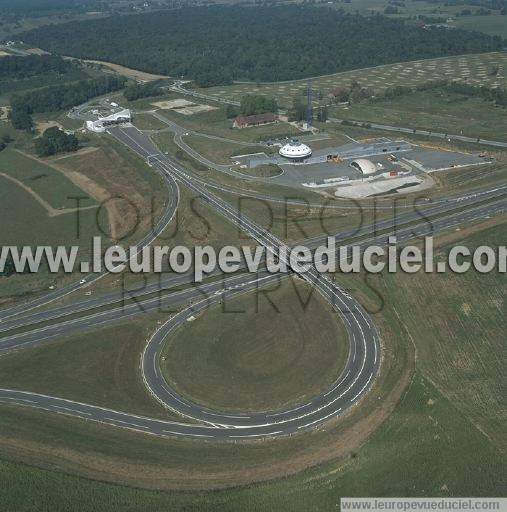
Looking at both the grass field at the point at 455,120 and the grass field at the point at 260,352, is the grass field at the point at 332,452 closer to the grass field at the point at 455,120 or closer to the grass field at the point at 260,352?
the grass field at the point at 260,352

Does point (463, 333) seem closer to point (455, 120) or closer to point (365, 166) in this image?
point (365, 166)

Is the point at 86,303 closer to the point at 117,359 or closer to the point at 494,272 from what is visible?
the point at 117,359

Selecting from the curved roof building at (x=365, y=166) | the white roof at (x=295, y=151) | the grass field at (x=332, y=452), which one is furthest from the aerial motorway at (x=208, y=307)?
the white roof at (x=295, y=151)

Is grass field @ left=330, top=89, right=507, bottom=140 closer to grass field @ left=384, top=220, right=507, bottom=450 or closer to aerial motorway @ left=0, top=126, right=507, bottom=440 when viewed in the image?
aerial motorway @ left=0, top=126, right=507, bottom=440

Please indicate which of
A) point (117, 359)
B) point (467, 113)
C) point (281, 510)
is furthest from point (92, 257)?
point (467, 113)

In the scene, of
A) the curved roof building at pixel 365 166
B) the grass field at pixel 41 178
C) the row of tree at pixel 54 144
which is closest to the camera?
the grass field at pixel 41 178

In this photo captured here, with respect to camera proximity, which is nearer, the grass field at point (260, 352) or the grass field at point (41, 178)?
the grass field at point (260, 352)

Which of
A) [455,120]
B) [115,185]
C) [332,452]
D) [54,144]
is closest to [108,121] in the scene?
[54,144]
